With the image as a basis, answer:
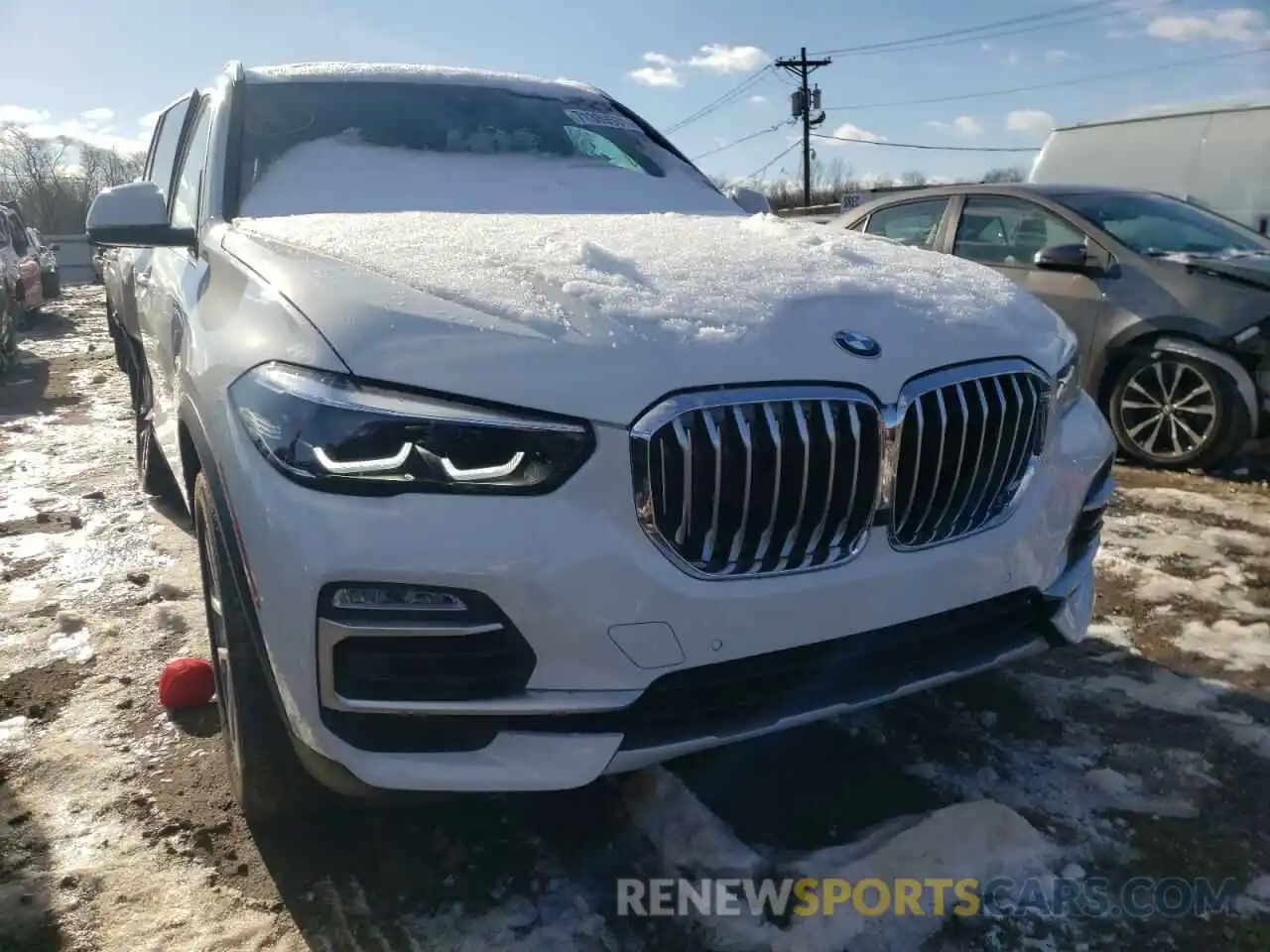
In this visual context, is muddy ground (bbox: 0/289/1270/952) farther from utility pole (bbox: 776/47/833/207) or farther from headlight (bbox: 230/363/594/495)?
utility pole (bbox: 776/47/833/207)

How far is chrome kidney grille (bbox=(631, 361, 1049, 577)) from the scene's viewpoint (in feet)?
5.66

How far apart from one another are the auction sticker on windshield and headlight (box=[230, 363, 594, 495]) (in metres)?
2.37

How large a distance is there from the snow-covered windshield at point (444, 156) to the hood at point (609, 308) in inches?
13.6

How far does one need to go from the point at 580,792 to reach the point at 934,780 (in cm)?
87

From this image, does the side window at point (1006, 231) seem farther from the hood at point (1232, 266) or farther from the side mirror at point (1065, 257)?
the hood at point (1232, 266)

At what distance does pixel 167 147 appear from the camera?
14.6ft

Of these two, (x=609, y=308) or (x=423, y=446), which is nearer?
(x=423, y=446)

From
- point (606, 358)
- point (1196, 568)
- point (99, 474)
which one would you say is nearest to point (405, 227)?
point (606, 358)

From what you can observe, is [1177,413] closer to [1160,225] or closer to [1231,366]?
[1231,366]

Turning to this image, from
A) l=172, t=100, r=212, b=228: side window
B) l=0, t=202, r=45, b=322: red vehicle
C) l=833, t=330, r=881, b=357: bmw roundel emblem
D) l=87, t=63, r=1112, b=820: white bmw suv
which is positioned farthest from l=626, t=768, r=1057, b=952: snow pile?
l=0, t=202, r=45, b=322: red vehicle

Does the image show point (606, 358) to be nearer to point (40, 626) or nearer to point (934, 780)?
point (934, 780)

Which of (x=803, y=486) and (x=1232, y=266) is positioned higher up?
(x=1232, y=266)

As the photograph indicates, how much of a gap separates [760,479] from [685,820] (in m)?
0.94

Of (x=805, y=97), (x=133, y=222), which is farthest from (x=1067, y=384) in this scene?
(x=805, y=97)
